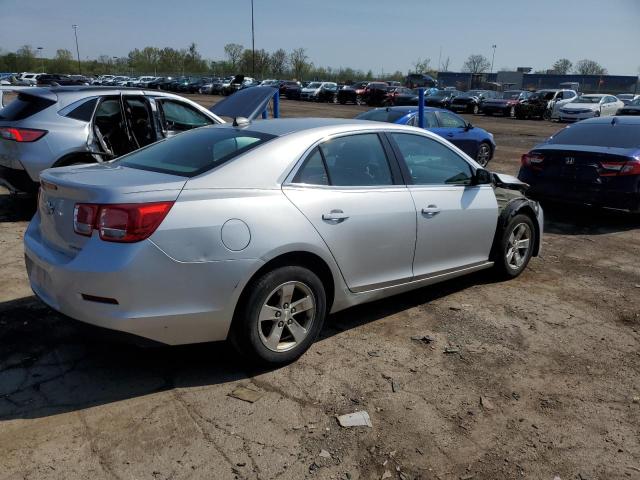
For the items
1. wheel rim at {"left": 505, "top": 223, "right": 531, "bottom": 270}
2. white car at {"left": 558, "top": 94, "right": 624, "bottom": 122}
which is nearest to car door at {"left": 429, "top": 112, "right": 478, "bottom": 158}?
wheel rim at {"left": 505, "top": 223, "right": 531, "bottom": 270}

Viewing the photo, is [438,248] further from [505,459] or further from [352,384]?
[505,459]

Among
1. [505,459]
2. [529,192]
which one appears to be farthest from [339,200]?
[529,192]

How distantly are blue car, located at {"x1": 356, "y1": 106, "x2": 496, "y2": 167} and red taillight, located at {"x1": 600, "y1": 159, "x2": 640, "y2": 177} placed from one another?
4.13 m

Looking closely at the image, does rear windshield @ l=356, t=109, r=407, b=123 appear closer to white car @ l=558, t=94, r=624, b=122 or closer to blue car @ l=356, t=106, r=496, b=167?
blue car @ l=356, t=106, r=496, b=167

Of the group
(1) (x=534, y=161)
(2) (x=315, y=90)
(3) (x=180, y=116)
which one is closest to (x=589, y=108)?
(2) (x=315, y=90)

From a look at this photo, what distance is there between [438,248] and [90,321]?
104 inches

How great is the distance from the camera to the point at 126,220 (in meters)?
2.93

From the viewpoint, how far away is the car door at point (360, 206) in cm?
360

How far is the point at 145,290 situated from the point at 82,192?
678mm

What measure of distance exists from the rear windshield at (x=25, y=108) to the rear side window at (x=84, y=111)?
272 mm

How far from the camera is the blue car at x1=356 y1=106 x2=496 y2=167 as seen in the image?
35.6 ft

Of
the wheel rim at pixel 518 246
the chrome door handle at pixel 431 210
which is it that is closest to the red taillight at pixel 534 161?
the wheel rim at pixel 518 246

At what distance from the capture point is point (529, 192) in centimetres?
823

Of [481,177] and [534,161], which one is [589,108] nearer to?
[534,161]
